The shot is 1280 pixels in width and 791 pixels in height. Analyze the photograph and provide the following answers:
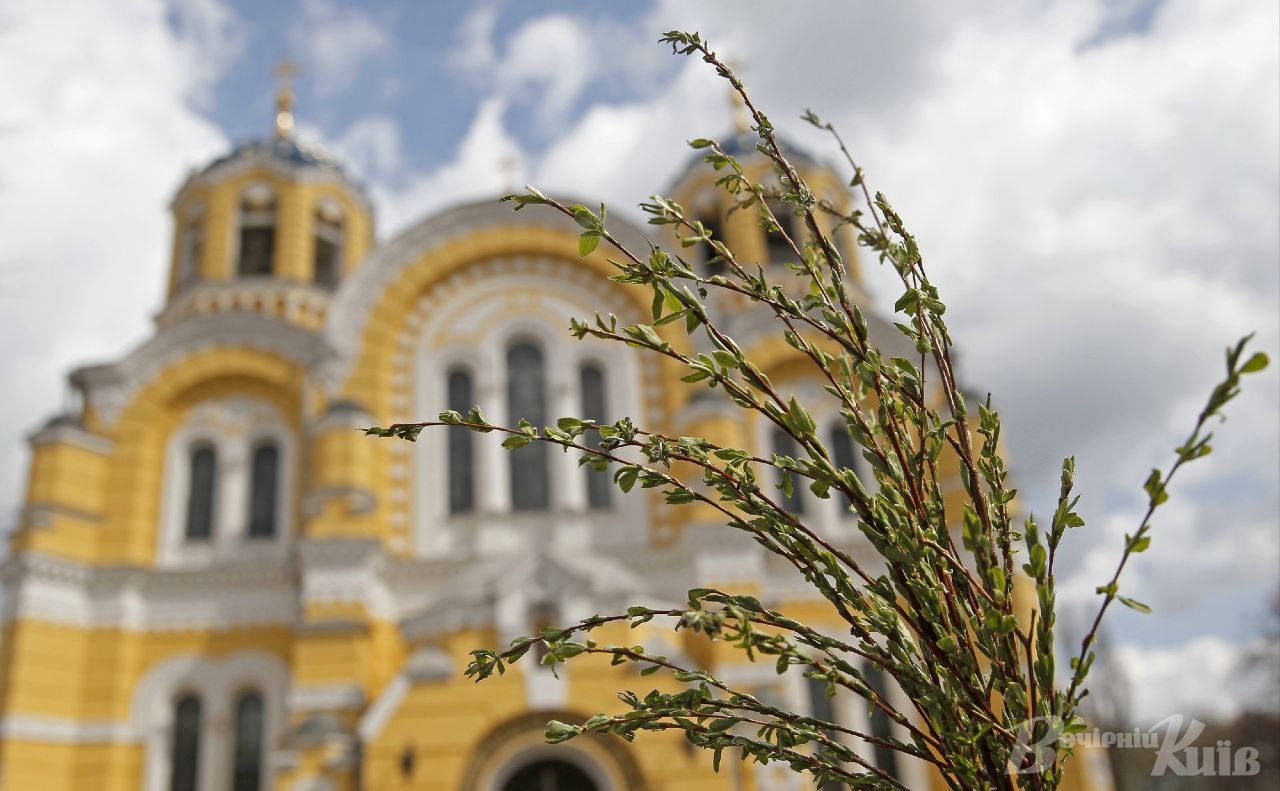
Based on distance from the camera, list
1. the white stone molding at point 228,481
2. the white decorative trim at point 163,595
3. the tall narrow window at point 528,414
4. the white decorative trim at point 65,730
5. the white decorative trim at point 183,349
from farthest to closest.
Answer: the white decorative trim at point 183,349 < the tall narrow window at point 528,414 < the white stone molding at point 228,481 < the white decorative trim at point 163,595 < the white decorative trim at point 65,730

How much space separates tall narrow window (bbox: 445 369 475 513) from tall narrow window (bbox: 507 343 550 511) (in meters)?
0.60

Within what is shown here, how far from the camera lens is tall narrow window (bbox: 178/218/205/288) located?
19.2 meters

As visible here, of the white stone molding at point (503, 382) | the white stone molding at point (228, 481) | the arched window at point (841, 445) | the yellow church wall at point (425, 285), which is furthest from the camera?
the arched window at point (841, 445)

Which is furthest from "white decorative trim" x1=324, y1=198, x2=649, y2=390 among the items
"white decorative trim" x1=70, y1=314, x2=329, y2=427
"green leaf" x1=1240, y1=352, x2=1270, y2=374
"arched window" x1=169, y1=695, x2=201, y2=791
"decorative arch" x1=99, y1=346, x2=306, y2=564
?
"green leaf" x1=1240, y1=352, x2=1270, y2=374

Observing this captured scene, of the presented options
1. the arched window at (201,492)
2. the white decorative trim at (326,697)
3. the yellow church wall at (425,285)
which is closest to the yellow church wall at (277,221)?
the yellow church wall at (425,285)

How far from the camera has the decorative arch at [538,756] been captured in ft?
39.4

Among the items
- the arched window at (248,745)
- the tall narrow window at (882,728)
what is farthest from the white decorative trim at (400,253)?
the tall narrow window at (882,728)

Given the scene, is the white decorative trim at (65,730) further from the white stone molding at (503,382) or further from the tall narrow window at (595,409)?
the tall narrow window at (595,409)

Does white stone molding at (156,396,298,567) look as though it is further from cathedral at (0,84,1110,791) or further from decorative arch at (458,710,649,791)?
decorative arch at (458,710,649,791)

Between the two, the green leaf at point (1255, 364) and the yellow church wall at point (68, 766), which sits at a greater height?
the green leaf at point (1255, 364)

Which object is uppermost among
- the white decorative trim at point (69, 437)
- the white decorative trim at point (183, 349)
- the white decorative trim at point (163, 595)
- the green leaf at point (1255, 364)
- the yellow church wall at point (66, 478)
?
the white decorative trim at point (183, 349)

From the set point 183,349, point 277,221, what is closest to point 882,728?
point 183,349

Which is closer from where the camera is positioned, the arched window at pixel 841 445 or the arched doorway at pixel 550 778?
the arched doorway at pixel 550 778

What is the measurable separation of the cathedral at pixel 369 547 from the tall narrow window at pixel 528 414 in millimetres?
36
